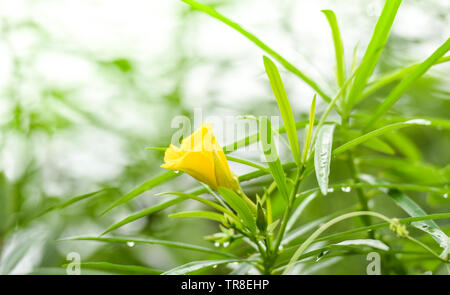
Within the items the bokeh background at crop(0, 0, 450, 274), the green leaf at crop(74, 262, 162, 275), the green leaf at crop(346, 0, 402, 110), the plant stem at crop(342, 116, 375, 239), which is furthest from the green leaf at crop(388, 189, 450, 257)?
the bokeh background at crop(0, 0, 450, 274)

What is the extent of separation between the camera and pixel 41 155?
123cm

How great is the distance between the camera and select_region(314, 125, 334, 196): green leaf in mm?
410

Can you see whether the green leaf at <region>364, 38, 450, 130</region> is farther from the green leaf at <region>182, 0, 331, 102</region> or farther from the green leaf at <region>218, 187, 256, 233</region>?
the green leaf at <region>218, 187, 256, 233</region>

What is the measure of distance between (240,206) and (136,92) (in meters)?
0.95

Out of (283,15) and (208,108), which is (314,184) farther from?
(283,15)

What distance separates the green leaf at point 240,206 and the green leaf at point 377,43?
0.78ft

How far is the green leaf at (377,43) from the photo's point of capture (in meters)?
0.51

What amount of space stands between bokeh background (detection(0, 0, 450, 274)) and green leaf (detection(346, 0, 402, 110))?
20.4 inches

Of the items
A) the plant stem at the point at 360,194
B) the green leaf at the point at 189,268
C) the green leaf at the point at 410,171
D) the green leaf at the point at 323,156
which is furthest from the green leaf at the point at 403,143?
the green leaf at the point at 189,268

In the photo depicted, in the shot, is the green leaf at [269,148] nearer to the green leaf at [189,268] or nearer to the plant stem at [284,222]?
the plant stem at [284,222]

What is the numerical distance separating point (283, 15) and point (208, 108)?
422 mm

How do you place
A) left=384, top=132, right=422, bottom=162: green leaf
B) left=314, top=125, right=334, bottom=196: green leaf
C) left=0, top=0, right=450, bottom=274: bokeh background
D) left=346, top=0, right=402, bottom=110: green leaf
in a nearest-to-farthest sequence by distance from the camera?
left=314, top=125, right=334, bottom=196: green leaf < left=346, top=0, right=402, bottom=110: green leaf < left=384, top=132, right=422, bottom=162: green leaf < left=0, top=0, right=450, bottom=274: bokeh background

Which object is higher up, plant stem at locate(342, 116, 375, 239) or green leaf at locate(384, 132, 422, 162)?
green leaf at locate(384, 132, 422, 162)

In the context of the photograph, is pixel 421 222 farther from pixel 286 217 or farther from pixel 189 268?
pixel 189 268
